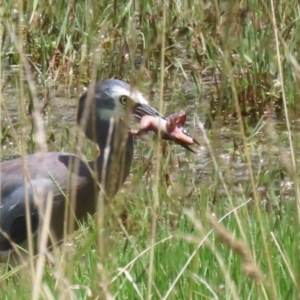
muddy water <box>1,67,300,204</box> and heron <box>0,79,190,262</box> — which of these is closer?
heron <box>0,79,190,262</box>

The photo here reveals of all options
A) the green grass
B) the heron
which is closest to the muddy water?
the green grass

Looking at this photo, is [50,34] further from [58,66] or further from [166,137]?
[166,137]

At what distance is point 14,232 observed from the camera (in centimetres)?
356

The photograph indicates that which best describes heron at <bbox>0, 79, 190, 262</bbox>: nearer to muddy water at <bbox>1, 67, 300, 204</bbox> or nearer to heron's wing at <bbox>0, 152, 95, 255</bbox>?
heron's wing at <bbox>0, 152, 95, 255</bbox>

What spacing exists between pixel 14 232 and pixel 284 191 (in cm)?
105

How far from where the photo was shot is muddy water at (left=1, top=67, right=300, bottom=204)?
400 centimetres

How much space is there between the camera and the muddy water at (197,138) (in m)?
4.00

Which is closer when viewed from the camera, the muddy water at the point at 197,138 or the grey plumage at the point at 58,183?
the grey plumage at the point at 58,183

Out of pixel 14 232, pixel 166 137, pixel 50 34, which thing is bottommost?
pixel 14 232

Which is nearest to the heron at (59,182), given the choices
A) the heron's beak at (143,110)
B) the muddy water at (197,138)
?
the heron's beak at (143,110)

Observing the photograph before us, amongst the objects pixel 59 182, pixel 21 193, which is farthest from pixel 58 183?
pixel 21 193

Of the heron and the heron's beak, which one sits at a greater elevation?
the heron's beak

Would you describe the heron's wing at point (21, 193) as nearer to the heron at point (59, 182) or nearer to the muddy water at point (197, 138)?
the heron at point (59, 182)

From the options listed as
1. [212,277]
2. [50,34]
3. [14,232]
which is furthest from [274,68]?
[212,277]
